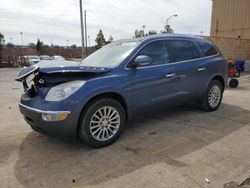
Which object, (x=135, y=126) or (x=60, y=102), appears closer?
(x=60, y=102)

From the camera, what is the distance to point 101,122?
3.71m

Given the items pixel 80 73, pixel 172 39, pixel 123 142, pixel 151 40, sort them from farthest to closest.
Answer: pixel 172 39 → pixel 151 40 → pixel 123 142 → pixel 80 73

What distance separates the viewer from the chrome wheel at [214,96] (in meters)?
5.47

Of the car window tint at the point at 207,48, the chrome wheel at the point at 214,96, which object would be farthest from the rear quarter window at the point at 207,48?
the chrome wheel at the point at 214,96

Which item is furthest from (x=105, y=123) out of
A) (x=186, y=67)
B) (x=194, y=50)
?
(x=194, y=50)

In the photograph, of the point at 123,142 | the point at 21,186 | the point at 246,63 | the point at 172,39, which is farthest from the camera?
the point at 246,63

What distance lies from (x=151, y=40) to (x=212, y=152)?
2141 mm

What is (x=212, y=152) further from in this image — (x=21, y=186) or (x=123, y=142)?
(x=21, y=186)

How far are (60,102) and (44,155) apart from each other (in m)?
0.83

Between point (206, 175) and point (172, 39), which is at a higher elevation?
point (172, 39)

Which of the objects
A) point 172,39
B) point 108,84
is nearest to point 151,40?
point 172,39

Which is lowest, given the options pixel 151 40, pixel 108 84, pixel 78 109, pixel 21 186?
pixel 21 186

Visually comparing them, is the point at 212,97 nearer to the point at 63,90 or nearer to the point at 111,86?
the point at 111,86

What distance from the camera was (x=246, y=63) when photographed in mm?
15047
